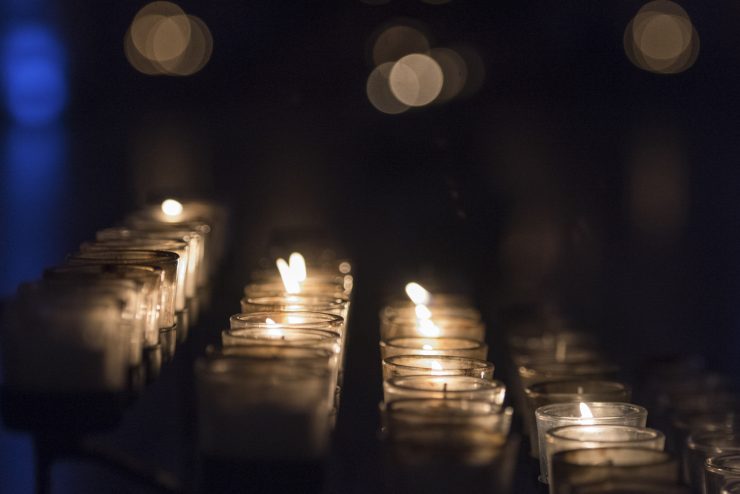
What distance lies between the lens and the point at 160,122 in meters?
15.0

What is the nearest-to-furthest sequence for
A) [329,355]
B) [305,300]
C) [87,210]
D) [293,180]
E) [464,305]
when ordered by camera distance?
[329,355], [305,300], [464,305], [87,210], [293,180]

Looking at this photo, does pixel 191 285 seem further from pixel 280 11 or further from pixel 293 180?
pixel 280 11

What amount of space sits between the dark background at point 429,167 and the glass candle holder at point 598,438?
27.3 inches

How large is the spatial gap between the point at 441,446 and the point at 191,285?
80cm

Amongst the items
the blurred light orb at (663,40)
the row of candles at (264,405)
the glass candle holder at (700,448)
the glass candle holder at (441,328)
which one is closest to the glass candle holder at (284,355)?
the row of candles at (264,405)

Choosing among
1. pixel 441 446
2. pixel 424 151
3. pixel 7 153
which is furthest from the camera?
pixel 7 153

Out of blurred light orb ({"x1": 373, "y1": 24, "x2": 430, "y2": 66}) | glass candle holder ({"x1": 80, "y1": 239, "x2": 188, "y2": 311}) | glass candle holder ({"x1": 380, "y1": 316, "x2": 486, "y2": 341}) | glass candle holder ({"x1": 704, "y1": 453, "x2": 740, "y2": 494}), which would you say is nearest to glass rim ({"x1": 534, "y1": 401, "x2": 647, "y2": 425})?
glass candle holder ({"x1": 704, "y1": 453, "x2": 740, "y2": 494})

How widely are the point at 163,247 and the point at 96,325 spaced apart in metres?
0.47

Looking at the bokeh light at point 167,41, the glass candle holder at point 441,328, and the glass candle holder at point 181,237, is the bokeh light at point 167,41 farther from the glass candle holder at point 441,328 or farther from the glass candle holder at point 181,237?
the glass candle holder at point 441,328

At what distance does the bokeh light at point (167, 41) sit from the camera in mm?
23547

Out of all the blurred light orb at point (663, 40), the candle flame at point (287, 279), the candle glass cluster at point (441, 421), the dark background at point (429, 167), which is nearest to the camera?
the candle glass cluster at point (441, 421)

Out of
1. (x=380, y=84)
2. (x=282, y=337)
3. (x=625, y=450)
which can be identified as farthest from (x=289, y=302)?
(x=380, y=84)

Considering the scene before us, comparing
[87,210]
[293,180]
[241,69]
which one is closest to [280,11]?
[241,69]

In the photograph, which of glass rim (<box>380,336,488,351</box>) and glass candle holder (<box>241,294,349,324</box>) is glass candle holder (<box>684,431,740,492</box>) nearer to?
glass rim (<box>380,336,488,351</box>)
